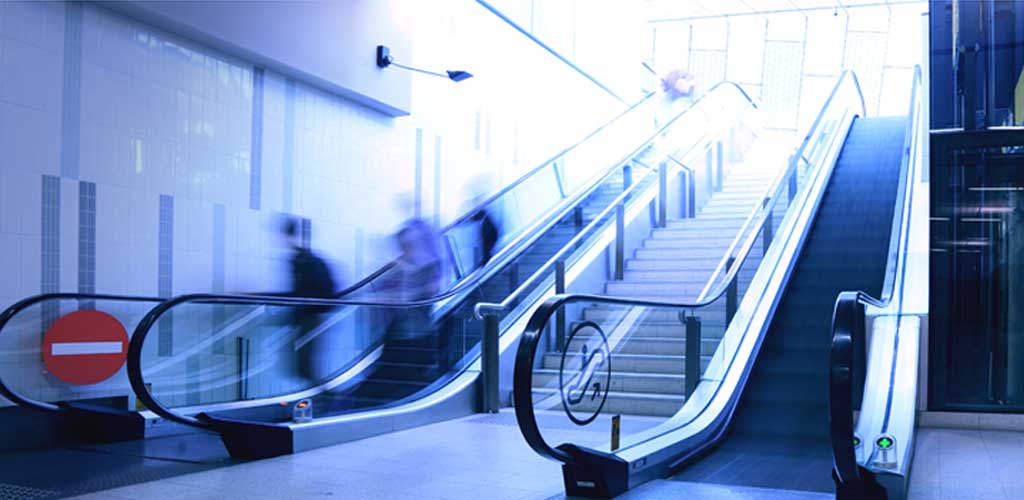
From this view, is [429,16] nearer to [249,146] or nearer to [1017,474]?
[249,146]

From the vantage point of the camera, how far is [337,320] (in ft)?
21.5

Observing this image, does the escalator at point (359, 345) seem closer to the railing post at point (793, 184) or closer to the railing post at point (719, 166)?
the railing post at point (793, 184)

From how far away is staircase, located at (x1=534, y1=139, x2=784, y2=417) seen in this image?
5059 millimetres

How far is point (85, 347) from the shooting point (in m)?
5.88

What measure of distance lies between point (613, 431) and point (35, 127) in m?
4.15

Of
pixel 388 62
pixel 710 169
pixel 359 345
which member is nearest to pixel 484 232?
pixel 388 62

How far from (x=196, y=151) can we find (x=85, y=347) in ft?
6.32

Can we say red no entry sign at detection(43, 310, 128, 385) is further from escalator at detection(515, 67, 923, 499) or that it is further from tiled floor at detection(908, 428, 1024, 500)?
tiled floor at detection(908, 428, 1024, 500)

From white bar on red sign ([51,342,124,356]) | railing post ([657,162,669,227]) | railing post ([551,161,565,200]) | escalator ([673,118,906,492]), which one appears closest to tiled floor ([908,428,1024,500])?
escalator ([673,118,906,492])

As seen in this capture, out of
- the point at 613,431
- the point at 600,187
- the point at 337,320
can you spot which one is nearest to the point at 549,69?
the point at 600,187

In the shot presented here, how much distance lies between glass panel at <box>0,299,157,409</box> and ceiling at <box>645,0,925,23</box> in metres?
18.5

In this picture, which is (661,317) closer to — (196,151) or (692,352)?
(692,352)

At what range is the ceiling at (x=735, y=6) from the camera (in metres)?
22.4

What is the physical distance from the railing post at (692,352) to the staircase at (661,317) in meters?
0.05
